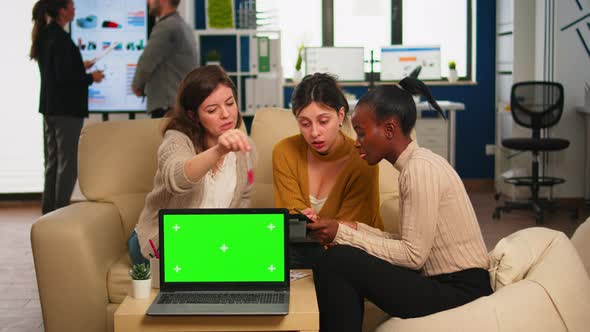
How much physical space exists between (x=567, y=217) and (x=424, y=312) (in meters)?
4.06

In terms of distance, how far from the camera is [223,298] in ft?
6.42

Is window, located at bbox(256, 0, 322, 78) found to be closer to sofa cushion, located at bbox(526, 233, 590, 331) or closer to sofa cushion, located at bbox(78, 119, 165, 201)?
sofa cushion, located at bbox(78, 119, 165, 201)

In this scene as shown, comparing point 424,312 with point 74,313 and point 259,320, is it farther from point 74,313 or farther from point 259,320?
point 74,313

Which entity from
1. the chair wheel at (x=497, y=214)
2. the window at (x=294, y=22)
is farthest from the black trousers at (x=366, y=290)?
the window at (x=294, y=22)

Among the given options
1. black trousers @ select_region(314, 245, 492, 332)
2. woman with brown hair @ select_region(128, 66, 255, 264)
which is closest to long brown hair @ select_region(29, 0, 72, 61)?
woman with brown hair @ select_region(128, 66, 255, 264)

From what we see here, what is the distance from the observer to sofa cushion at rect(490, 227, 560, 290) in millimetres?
2129

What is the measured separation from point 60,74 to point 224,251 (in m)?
3.48

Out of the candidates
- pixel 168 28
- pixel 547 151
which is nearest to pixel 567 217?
pixel 547 151

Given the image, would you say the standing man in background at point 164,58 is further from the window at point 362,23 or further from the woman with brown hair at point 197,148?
the window at point 362,23

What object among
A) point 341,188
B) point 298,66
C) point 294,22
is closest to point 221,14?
point 298,66

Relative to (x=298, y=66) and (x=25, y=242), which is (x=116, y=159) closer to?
(x=25, y=242)

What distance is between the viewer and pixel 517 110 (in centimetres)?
605

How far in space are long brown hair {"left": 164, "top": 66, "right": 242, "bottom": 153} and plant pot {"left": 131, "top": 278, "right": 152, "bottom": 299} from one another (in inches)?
25.6

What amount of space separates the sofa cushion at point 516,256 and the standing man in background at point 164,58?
318cm
